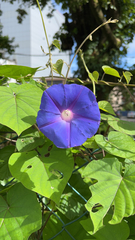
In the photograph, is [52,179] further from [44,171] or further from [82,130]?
[82,130]

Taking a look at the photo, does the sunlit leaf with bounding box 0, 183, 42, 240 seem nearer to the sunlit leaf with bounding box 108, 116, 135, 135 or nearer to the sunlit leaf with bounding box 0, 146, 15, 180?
the sunlit leaf with bounding box 0, 146, 15, 180

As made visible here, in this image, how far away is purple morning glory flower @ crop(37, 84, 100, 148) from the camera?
0.47 m

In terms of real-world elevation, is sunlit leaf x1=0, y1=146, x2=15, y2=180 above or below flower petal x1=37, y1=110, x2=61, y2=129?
below

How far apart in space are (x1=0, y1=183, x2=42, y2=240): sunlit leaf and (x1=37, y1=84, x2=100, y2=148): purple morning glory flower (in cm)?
21

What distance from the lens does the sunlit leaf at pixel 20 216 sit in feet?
1.60

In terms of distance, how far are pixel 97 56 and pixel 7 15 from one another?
14048 millimetres

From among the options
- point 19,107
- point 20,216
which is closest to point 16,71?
point 19,107

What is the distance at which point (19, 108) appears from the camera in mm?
541

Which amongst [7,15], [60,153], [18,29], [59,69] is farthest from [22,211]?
[7,15]

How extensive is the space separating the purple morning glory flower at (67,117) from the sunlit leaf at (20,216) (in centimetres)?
21

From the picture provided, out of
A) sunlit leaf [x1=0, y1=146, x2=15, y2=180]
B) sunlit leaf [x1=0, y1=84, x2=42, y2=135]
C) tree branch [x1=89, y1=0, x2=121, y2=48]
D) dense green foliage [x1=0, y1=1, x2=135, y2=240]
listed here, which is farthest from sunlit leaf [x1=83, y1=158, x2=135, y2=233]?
tree branch [x1=89, y1=0, x2=121, y2=48]

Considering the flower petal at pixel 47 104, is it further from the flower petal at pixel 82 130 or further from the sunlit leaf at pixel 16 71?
the sunlit leaf at pixel 16 71

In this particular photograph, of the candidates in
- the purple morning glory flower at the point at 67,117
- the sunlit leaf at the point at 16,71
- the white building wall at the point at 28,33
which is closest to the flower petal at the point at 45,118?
the purple morning glory flower at the point at 67,117

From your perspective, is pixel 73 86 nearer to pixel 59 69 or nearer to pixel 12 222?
pixel 59 69
